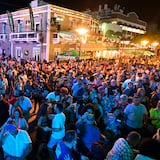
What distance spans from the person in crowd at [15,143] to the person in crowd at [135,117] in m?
2.71

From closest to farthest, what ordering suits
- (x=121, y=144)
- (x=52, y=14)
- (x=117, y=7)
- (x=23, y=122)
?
(x=121, y=144)
(x=23, y=122)
(x=52, y=14)
(x=117, y=7)

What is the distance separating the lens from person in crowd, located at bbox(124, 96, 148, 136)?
575 cm

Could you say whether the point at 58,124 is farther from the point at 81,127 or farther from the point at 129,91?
the point at 129,91

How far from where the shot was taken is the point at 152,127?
5.79 meters

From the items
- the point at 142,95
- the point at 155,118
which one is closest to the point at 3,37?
the point at 142,95

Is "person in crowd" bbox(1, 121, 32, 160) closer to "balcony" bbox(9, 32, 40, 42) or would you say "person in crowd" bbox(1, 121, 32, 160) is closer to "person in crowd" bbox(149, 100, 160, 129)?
"person in crowd" bbox(149, 100, 160, 129)

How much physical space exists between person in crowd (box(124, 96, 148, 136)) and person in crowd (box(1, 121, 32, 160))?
8.88ft

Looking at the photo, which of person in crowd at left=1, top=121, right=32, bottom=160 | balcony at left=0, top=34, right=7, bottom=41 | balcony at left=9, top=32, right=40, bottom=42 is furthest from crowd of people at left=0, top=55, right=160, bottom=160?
balcony at left=0, top=34, right=7, bottom=41

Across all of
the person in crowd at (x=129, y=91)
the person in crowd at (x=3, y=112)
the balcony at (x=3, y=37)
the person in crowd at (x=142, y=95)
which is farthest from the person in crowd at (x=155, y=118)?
the balcony at (x=3, y=37)

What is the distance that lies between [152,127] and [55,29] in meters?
20.5

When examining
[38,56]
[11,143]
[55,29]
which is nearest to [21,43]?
[38,56]

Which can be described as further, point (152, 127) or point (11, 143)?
point (152, 127)

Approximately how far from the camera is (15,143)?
3.94 meters

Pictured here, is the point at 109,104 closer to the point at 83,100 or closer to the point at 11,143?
the point at 83,100
